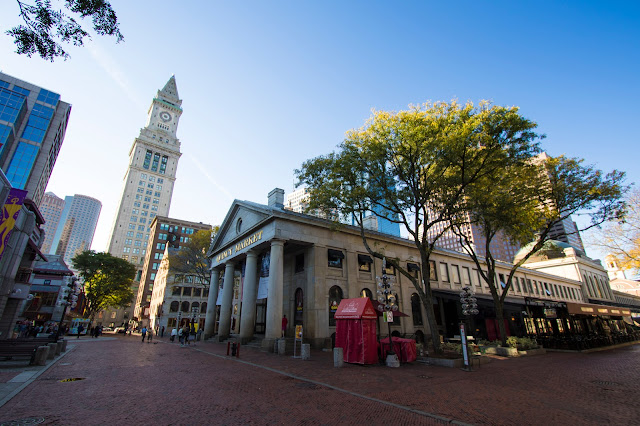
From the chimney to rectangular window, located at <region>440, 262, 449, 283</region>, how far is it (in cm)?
2008

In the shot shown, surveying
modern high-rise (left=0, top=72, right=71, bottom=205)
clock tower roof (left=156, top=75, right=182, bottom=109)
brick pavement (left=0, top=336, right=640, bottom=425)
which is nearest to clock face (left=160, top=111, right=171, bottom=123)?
clock tower roof (left=156, top=75, right=182, bottom=109)

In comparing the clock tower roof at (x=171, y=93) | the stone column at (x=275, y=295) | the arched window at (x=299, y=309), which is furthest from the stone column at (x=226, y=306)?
the clock tower roof at (x=171, y=93)

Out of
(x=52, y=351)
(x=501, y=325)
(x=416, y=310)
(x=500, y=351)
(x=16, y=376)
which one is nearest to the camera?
(x=16, y=376)

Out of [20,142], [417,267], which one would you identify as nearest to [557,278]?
[417,267]

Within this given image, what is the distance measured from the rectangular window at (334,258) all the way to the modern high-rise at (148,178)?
10257 centimetres

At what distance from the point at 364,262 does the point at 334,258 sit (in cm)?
341

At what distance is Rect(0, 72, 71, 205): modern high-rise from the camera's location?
5747 cm

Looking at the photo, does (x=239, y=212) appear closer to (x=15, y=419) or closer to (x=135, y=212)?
(x=15, y=419)

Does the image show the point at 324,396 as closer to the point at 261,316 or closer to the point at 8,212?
the point at 8,212

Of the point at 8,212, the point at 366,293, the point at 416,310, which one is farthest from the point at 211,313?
the point at 416,310

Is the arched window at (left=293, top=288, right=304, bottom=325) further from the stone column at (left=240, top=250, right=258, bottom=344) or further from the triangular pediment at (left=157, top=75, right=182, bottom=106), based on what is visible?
the triangular pediment at (left=157, top=75, right=182, bottom=106)

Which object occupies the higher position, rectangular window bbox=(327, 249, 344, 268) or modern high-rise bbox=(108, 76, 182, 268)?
modern high-rise bbox=(108, 76, 182, 268)

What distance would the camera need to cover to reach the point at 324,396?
8492 mm

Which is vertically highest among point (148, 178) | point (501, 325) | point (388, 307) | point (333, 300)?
point (148, 178)
